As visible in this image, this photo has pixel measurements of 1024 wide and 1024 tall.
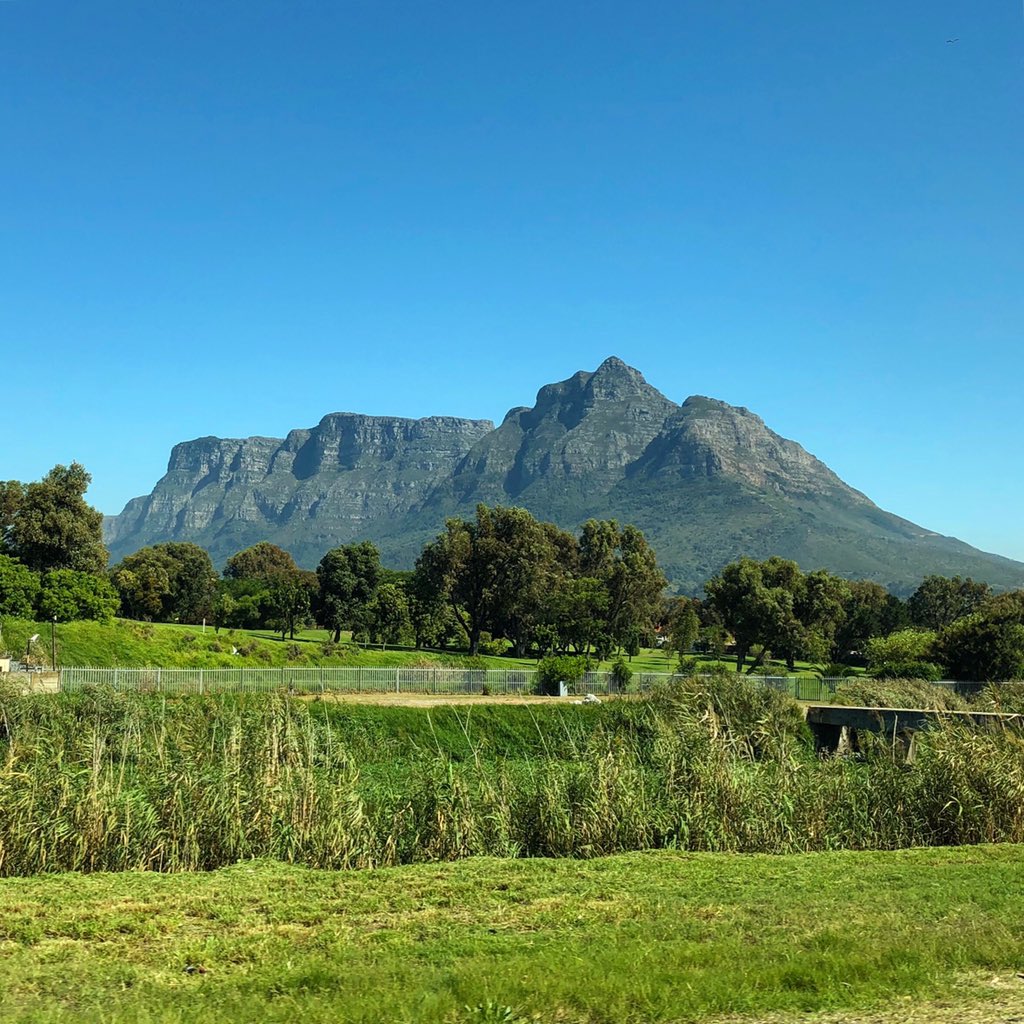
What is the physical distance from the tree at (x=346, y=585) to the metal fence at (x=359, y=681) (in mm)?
28529

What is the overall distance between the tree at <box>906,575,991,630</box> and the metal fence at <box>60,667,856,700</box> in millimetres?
51204

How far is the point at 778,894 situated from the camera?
10.0 metres

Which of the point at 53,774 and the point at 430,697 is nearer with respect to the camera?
the point at 53,774

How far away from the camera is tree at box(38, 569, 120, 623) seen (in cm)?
4988

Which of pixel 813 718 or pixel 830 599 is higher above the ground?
pixel 830 599

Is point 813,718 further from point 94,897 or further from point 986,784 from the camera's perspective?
point 94,897

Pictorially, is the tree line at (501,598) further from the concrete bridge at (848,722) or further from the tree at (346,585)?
the concrete bridge at (848,722)

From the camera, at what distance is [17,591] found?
50.1m

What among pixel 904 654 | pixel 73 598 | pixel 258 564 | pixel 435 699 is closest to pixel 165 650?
pixel 73 598

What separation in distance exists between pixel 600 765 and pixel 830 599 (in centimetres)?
6047

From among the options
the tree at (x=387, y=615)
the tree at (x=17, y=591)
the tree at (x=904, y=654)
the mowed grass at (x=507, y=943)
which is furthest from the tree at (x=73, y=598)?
the mowed grass at (x=507, y=943)

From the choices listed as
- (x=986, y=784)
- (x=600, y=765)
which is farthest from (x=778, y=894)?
(x=986, y=784)

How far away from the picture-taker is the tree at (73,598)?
49875mm

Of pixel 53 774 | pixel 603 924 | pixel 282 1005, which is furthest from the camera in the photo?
pixel 53 774
